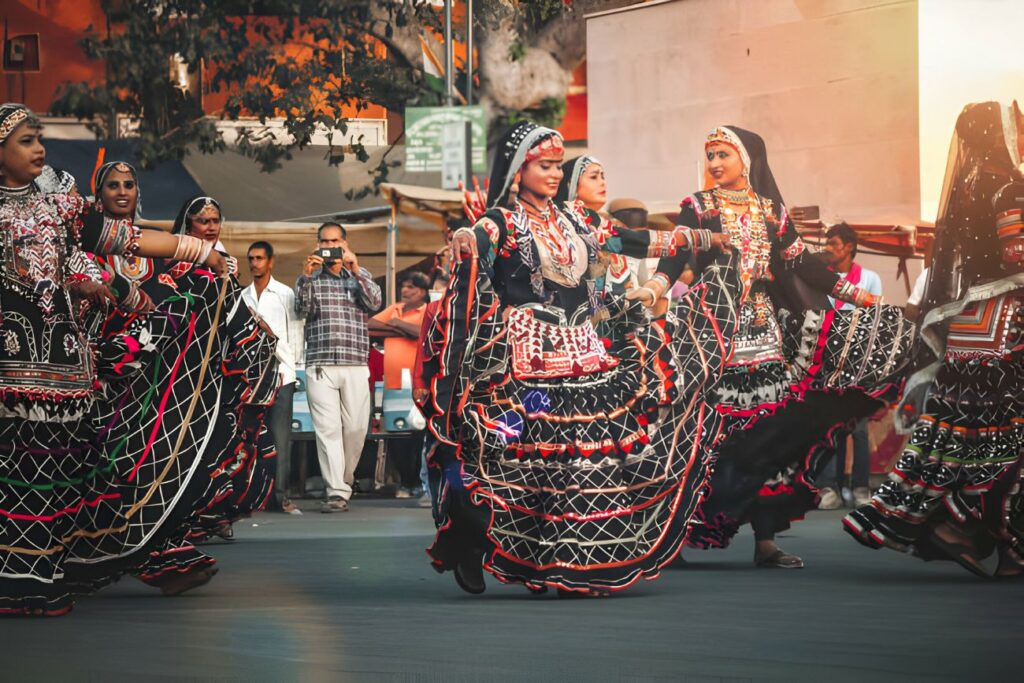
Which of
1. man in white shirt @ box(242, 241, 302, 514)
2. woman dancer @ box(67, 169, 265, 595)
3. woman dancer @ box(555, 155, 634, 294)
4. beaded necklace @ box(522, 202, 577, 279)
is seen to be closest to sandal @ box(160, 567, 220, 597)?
woman dancer @ box(67, 169, 265, 595)

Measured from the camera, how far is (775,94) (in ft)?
68.5

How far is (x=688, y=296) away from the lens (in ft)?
33.1

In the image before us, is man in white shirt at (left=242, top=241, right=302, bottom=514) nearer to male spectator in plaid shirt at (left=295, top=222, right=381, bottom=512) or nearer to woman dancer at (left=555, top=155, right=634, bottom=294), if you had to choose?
male spectator in plaid shirt at (left=295, top=222, right=381, bottom=512)

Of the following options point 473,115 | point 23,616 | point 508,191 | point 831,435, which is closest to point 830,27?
point 473,115

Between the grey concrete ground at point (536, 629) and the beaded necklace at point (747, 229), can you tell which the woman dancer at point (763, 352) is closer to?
the beaded necklace at point (747, 229)

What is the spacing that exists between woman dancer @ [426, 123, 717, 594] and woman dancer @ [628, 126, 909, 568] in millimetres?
1330

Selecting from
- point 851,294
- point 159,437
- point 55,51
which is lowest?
point 159,437

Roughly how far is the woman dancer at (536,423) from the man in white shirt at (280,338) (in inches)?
243

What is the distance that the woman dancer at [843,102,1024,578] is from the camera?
9.60 metres

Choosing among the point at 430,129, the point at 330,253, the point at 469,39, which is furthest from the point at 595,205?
the point at 469,39

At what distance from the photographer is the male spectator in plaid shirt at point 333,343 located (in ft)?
48.7

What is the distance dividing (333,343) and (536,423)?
6.44 metres

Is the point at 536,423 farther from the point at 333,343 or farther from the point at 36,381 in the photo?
the point at 333,343

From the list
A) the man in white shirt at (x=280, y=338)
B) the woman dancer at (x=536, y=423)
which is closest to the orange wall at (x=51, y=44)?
the man in white shirt at (x=280, y=338)
